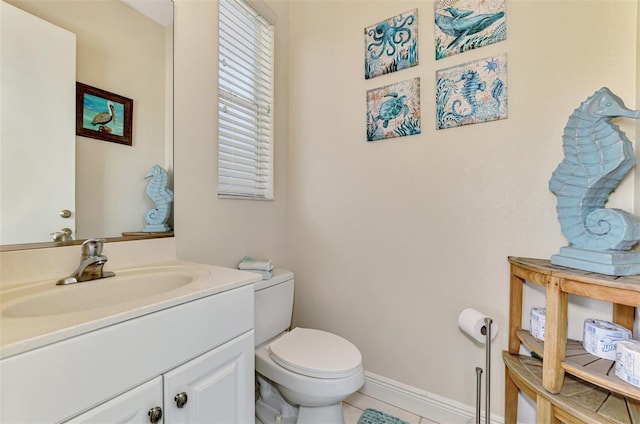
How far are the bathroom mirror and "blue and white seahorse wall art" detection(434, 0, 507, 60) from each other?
4.28 feet

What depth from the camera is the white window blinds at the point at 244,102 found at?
1489 millimetres

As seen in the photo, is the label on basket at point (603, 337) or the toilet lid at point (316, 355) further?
the toilet lid at point (316, 355)

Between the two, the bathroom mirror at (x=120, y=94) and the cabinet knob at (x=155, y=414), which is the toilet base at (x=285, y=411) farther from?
the bathroom mirror at (x=120, y=94)

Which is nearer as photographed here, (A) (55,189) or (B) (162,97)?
(A) (55,189)

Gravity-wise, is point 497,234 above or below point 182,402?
above

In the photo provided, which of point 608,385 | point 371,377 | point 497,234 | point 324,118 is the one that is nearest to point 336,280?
point 371,377

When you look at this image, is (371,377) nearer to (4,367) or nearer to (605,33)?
(4,367)

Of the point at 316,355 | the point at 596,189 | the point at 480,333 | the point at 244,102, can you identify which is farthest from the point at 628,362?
the point at 244,102

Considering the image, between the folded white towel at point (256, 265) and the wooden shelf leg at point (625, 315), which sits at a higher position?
the folded white towel at point (256, 265)

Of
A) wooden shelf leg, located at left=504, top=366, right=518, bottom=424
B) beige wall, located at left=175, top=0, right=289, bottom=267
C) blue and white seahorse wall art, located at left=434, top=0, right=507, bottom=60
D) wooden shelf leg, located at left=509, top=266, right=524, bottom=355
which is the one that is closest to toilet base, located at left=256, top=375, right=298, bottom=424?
beige wall, located at left=175, top=0, right=289, bottom=267

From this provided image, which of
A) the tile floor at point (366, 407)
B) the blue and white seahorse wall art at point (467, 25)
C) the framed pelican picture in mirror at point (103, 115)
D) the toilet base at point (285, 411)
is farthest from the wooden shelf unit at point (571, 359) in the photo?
the framed pelican picture in mirror at point (103, 115)

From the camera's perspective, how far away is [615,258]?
88 centimetres

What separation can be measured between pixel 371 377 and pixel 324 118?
5.33 feet

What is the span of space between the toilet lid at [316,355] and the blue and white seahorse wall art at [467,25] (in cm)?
155
